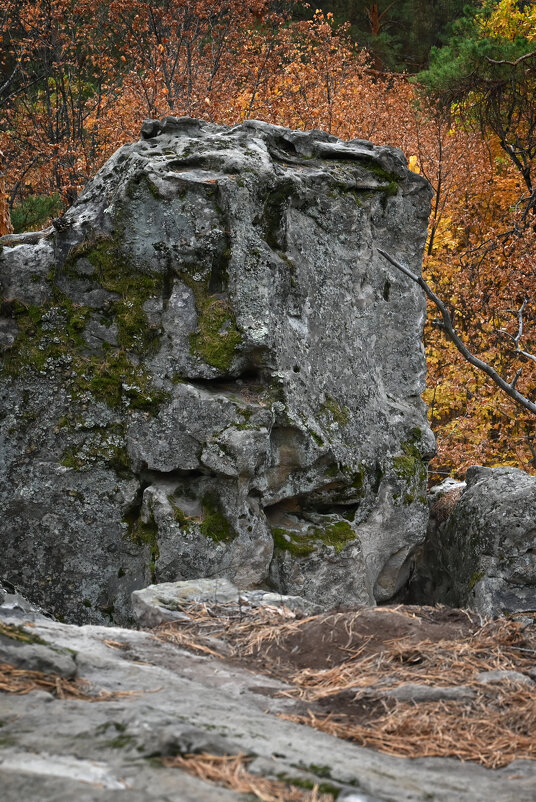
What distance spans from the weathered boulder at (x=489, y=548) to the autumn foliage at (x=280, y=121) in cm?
670

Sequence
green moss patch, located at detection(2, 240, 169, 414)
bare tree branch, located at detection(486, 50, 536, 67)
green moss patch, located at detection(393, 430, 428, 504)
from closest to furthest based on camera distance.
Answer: green moss patch, located at detection(2, 240, 169, 414) < green moss patch, located at detection(393, 430, 428, 504) < bare tree branch, located at detection(486, 50, 536, 67)

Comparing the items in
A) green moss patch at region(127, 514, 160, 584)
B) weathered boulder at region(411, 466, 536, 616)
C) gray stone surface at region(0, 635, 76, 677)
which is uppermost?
gray stone surface at region(0, 635, 76, 677)

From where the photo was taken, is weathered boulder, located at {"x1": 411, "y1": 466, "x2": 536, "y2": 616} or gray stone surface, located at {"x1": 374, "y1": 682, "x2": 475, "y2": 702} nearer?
gray stone surface, located at {"x1": 374, "y1": 682, "x2": 475, "y2": 702}

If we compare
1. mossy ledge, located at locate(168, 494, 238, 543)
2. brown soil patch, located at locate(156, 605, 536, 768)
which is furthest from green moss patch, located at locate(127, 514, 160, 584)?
brown soil patch, located at locate(156, 605, 536, 768)

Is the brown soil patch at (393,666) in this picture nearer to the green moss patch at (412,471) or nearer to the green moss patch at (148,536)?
the green moss patch at (148,536)

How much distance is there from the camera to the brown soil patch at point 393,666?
10.8 feet

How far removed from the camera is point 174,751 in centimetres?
271

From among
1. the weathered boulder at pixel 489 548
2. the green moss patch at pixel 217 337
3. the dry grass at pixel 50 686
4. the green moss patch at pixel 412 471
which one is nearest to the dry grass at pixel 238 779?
the dry grass at pixel 50 686

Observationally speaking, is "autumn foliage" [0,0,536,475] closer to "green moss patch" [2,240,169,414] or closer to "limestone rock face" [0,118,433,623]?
"limestone rock face" [0,118,433,623]

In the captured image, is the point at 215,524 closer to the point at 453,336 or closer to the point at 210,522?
the point at 210,522

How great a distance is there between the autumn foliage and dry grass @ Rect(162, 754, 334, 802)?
12.8 metres

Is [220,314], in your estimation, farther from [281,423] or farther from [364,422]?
[364,422]

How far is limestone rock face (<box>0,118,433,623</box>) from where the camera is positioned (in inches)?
267

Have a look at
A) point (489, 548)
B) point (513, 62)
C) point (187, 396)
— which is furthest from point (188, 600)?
point (513, 62)
